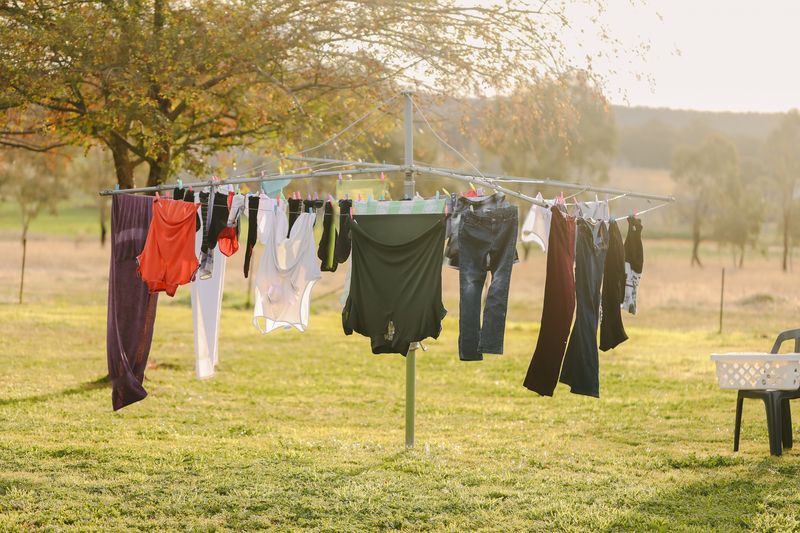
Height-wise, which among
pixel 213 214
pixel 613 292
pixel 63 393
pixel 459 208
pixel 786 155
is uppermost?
pixel 786 155

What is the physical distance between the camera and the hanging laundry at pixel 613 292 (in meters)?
8.10

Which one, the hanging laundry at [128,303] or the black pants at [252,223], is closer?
the black pants at [252,223]

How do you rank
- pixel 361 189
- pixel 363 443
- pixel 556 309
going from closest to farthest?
pixel 556 309 < pixel 361 189 < pixel 363 443

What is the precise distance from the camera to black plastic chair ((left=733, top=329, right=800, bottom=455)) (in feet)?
28.1

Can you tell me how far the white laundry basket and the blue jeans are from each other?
7.36 feet

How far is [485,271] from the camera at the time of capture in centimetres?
763

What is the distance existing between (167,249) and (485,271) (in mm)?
2773

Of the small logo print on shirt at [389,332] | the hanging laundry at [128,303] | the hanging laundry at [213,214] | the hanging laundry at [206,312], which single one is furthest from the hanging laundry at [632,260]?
the hanging laundry at [128,303]

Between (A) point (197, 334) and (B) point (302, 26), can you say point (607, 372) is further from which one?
(A) point (197, 334)

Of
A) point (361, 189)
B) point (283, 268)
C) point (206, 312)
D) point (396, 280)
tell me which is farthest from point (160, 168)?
point (396, 280)

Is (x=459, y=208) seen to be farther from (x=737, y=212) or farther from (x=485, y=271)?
(x=737, y=212)

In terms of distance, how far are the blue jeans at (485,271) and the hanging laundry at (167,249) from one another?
7.85ft

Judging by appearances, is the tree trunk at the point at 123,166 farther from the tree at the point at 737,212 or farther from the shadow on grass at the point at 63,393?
the tree at the point at 737,212

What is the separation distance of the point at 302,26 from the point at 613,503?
7.75 metres
